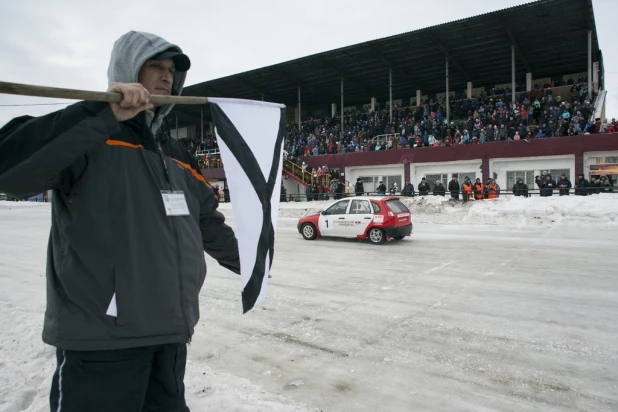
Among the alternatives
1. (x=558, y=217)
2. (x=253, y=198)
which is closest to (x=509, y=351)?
(x=253, y=198)

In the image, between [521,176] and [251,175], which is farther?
[521,176]

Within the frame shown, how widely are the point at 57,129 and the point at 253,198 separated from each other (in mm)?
1067

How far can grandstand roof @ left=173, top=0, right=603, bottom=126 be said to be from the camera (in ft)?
81.4

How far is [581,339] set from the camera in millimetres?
4500

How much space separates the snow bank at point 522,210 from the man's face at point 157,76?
58.2 feet

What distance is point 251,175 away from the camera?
227cm

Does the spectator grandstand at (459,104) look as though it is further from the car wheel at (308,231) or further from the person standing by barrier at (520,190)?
the car wheel at (308,231)

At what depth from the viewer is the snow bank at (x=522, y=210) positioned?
16250 mm

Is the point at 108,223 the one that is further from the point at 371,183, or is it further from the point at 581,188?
the point at 371,183

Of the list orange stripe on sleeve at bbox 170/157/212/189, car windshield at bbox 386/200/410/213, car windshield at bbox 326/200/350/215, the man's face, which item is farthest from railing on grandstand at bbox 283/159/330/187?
the man's face

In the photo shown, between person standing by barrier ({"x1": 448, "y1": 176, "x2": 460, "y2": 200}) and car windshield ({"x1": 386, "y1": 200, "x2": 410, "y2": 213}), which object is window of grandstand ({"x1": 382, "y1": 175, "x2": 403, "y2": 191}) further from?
car windshield ({"x1": 386, "y1": 200, "x2": 410, "y2": 213})

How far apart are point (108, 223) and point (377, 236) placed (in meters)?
11.1

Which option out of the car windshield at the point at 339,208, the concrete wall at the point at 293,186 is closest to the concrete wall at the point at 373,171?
the concrete wall at the point at 293,186

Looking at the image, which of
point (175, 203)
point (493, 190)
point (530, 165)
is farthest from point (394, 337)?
point (530, 165)
